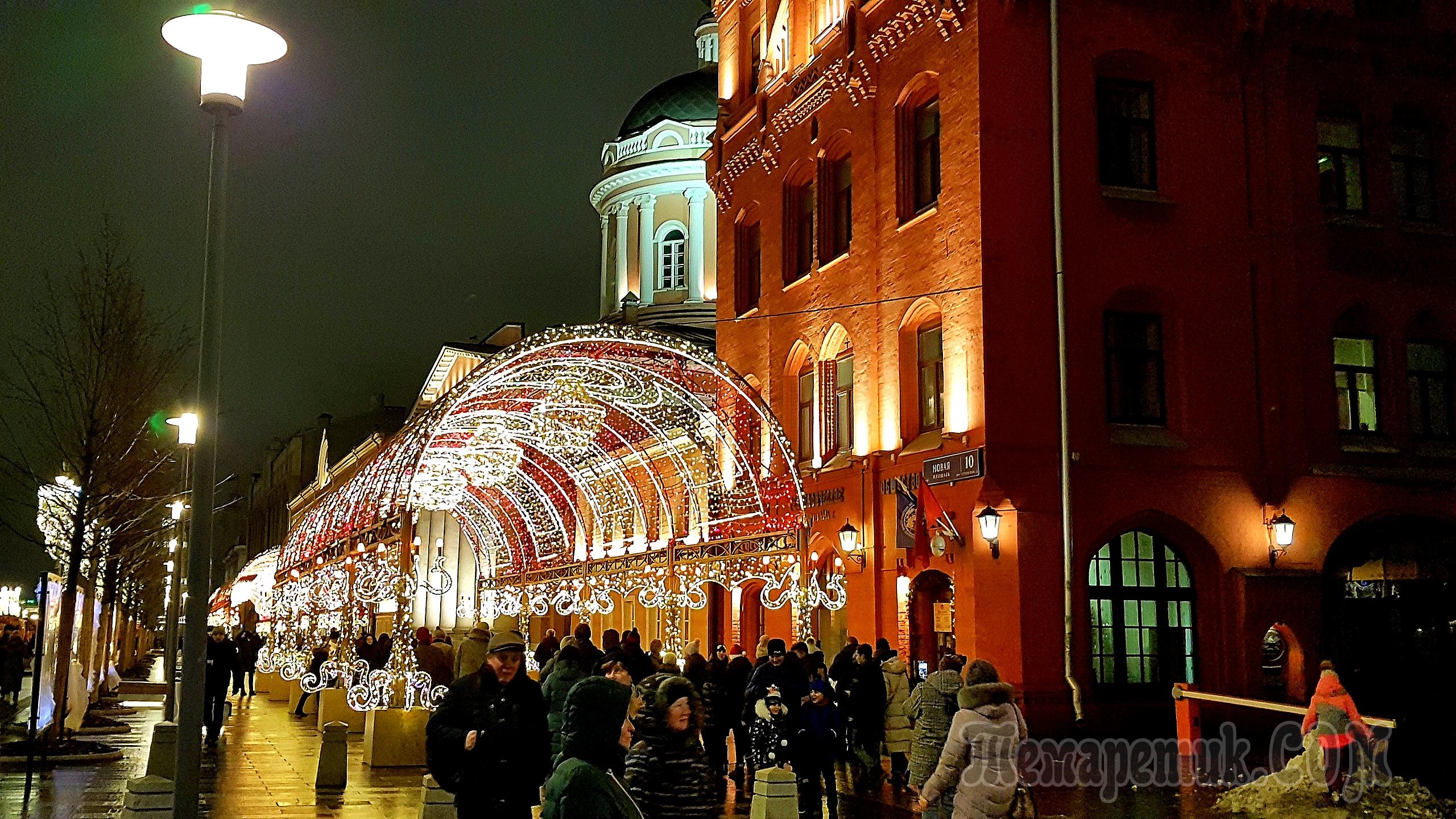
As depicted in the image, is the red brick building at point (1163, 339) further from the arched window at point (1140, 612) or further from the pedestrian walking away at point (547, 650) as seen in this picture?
the pedestrian walking away at point (547, 650)

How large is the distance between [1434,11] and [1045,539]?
12941 mm

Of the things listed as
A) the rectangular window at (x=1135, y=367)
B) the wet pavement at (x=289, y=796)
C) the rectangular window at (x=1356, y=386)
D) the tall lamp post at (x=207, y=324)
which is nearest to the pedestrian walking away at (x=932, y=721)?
the wet pavement at (x=289, y=796)

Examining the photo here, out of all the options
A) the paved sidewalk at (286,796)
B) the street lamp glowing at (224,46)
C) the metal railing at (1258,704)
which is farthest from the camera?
the paved sidewalk at (286,796)

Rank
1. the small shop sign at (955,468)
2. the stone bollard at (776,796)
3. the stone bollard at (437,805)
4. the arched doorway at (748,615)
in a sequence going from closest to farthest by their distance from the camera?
the stone bollard at (776,796)
the stone bollard at (437,805)
the small shop sign at (955,468)
the arched doorway at (748,615)

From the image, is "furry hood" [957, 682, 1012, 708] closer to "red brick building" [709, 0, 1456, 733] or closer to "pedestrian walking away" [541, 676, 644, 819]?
"pedestrian walking away" [541, 676, 644, 819]

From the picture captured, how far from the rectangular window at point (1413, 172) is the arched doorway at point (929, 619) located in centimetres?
1097

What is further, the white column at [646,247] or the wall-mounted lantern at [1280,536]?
the white column at [646,247]

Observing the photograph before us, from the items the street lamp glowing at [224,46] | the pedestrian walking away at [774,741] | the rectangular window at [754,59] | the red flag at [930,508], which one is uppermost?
the rectangular window at [754,59]

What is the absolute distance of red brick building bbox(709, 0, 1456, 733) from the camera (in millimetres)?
23297

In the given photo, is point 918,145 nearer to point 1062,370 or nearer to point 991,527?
point 1062,370

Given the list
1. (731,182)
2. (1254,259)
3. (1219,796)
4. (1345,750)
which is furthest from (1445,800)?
(731,182)

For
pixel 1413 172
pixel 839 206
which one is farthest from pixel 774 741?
pixel 1413 172

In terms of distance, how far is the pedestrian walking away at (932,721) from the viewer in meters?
13.7

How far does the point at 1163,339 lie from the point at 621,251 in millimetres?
33720
